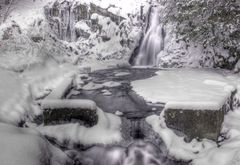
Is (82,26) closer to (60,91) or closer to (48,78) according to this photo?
(48,78)

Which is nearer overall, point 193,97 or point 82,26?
point 193,97

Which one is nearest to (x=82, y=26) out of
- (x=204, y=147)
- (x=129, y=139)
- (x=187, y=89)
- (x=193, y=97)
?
(x=187, y=89)

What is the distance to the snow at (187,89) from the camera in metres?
5.62

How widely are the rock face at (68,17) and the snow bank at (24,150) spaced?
421 inches

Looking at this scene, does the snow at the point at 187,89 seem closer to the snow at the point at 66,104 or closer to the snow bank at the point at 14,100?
the snow at the point at 66,104

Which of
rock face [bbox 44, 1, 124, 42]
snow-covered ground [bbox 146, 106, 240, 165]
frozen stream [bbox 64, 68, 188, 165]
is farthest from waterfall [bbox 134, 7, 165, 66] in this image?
snow-covered ground [bbox 146, 106, 240, 165]

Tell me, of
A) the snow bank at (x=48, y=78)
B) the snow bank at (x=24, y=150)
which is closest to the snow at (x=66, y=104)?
the snow bank at (x=24, y=150)

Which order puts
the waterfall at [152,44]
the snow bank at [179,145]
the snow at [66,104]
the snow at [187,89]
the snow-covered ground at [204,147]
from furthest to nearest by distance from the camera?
the waterfall at [152,44] < the snow at [187,89] < the snow at [66,104] < the snow bank at [179,145] < the snow-covered ground at [204,147]

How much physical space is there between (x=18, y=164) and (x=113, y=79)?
6.42m

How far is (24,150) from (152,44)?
9646 mm

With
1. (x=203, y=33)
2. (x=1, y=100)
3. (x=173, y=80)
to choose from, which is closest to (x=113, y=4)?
(x=203, y=33)

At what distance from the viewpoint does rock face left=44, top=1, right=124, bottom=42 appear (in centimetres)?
1474

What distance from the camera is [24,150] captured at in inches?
149

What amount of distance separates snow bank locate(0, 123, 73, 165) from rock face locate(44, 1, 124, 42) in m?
10.7
